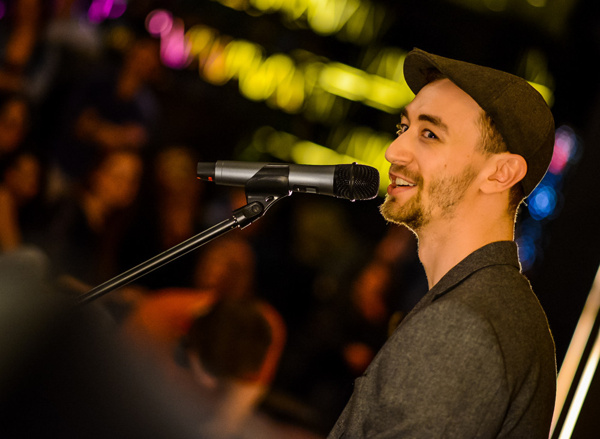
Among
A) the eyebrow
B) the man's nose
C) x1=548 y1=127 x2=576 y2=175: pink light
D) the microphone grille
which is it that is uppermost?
x1=548 y1=127 x2=576 y2=175: pink light

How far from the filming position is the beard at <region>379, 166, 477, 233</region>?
1.30 m

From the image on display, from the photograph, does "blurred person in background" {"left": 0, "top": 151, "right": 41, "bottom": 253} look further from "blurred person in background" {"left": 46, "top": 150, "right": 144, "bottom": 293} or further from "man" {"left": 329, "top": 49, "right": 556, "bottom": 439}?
"man" {"left": 329, "top": 49, "right": 556, "bottom": 439}

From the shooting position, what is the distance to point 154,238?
4809 millimetres

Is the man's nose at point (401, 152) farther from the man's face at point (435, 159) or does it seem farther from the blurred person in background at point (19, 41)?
the blurred person in background at point (19, 41)

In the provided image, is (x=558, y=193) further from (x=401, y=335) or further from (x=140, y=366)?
(x=140, y=366)

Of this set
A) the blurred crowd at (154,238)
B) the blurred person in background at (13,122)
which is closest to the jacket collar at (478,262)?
the blurred crowd at (154,238)

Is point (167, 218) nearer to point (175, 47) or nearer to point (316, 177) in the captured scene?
point (175, 47)

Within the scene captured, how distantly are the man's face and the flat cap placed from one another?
51mm

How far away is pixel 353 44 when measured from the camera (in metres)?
5.42

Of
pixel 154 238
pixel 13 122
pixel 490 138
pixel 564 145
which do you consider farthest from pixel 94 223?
pixel 564 145

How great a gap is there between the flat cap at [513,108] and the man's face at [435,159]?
5 cm

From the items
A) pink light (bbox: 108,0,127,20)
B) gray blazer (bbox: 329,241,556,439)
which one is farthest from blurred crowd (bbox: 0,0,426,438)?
gray blazer (bbox: 329,241,556,439)

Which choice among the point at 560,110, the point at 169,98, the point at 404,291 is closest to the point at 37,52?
the point at 169,98

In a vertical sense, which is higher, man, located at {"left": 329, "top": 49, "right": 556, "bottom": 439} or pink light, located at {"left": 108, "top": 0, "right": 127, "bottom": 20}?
pink light, located at {"left": 108, "top": 0, "right": 127, "bottom": 20}
